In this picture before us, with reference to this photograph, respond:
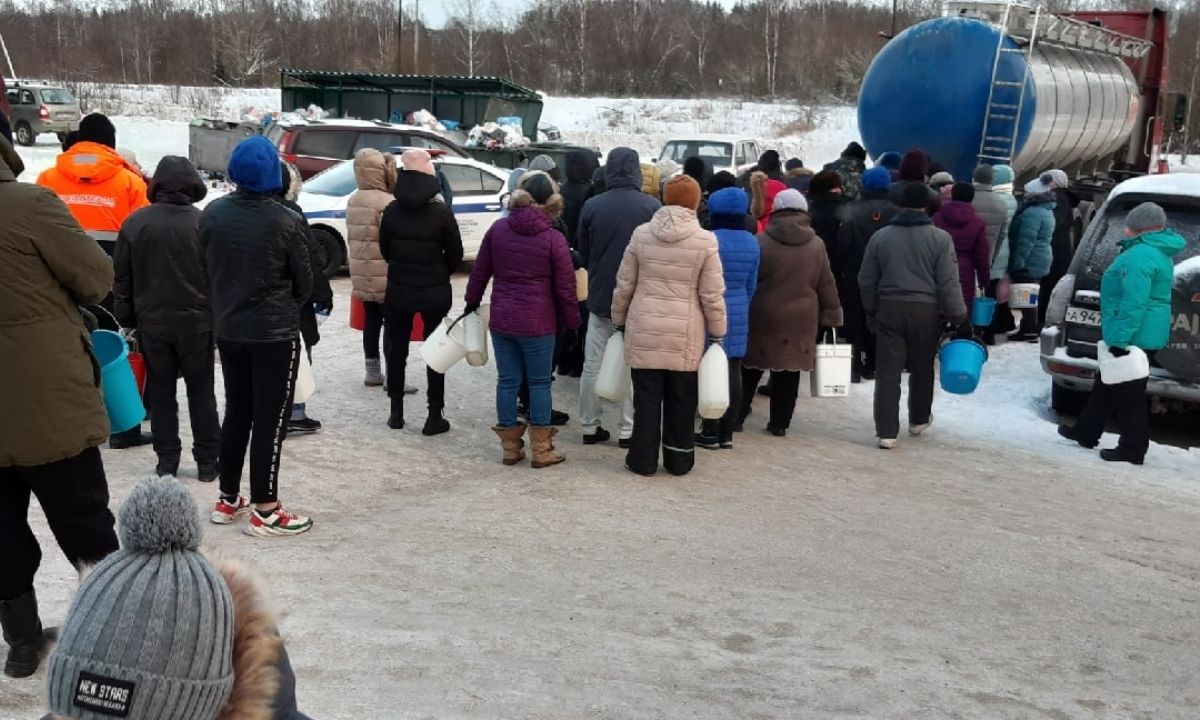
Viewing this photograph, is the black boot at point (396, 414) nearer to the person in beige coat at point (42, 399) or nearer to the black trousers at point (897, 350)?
the black trousers at point (897, 350)

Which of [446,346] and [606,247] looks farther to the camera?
[606,247]

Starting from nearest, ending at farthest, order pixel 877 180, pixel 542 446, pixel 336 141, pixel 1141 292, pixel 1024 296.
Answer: pixel 542 446
pixel 1141 292
pixel 877 180
pixel 1024 296
pixel 336 141

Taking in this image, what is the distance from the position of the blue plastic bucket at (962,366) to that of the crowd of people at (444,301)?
223 millimetres

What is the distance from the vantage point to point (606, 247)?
7598mm

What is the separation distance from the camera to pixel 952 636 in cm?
477

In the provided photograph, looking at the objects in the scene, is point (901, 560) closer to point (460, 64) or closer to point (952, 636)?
point (952, 636)

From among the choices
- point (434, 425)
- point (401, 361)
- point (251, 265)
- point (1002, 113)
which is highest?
point (1002, 113)

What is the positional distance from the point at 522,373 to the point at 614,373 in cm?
58

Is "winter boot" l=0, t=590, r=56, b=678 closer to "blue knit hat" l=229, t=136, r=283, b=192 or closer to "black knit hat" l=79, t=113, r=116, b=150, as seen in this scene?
"blue knit hat" l=229, t=136, r=283, b=192

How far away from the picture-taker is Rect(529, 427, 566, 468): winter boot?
704 cm

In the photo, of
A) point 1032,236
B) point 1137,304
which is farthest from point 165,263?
point 1032,236

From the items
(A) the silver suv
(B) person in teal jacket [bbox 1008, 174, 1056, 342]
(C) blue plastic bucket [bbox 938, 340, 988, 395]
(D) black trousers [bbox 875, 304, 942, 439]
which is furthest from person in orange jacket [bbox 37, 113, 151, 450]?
(A) the silver suv

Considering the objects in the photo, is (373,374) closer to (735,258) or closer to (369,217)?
(369,217)

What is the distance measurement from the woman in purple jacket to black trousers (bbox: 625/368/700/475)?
1.76 ft
